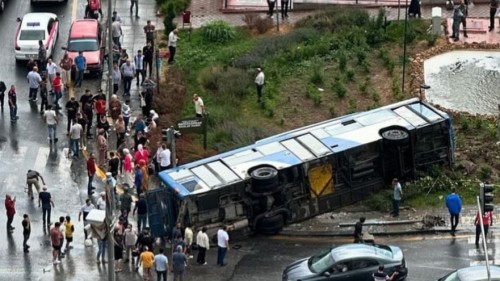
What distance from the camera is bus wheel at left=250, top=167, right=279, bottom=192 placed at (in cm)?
4066

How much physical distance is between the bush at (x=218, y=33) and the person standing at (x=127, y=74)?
18.9 ft

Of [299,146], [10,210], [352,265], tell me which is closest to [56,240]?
[10,210]

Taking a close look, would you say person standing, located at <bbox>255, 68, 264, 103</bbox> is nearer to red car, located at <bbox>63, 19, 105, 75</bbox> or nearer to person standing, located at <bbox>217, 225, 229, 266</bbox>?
red car, located at <bbox>63, 19, 105, 75</bbox>

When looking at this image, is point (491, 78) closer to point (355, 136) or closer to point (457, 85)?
point (457, 85)

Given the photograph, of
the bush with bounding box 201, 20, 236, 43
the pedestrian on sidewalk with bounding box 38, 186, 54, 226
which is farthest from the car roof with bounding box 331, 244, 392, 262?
the bush with bounding box 201, 20, 236, 43

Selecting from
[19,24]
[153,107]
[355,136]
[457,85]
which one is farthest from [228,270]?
[19,24]

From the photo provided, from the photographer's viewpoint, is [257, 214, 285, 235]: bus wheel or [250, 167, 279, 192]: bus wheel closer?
[250, 167, 279, 192]: bus wheel

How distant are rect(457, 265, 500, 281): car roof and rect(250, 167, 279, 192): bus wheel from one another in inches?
273

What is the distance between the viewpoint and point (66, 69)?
51062 mm

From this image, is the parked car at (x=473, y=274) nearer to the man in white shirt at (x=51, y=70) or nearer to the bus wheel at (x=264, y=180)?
the bus wheel at (x=264, y=180)

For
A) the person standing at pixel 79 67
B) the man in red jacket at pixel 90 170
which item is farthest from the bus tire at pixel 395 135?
the person standing at pixel 79 67

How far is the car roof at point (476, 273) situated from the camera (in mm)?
35312

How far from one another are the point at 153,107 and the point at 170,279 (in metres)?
11.3

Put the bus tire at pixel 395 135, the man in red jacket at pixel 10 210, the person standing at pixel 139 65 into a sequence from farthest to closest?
the person standing at pixel 139 65, the bus tire at pixel 395 135, the man in red jacket at pixel 10 210
